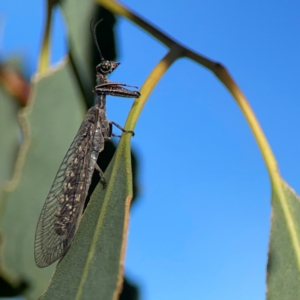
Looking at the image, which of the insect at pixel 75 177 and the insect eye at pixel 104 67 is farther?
the insect eye at pixel 104 67

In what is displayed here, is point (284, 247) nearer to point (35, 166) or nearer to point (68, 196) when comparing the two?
point (68, 196)

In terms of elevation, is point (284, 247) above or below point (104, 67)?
below

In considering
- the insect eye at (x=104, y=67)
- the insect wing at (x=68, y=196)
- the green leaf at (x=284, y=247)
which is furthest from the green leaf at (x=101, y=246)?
the insect eye at (x=104, y=67)

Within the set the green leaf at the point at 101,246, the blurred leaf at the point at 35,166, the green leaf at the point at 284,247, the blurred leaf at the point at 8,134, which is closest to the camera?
the green leaf at the point at 101,246

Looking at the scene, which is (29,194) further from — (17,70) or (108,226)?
(17,70)

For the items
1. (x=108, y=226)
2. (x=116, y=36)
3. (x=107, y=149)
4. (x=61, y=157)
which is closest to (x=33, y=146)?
(x=61, y=157)

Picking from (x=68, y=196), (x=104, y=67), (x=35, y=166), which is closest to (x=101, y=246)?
(x=68, y=196)

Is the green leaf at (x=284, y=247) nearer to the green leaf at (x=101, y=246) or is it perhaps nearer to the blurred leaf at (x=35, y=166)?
the green leaf at (x=101, y=246)
